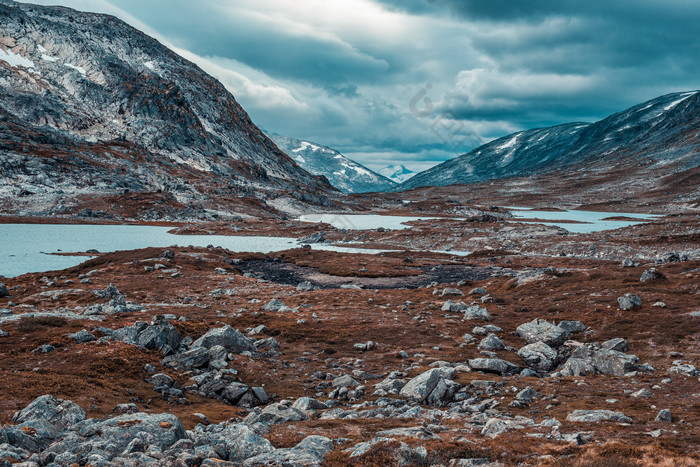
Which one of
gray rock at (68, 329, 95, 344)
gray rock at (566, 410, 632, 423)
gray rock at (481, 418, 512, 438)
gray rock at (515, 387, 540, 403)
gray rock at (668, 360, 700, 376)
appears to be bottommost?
gray rock at (515, 387, 540, 403)

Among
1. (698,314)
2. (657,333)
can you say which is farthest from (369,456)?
(698,314)

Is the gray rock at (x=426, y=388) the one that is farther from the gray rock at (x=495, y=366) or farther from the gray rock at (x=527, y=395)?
the gray rock at (x=495, y=366)

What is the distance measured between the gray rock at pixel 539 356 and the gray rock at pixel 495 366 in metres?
1.99

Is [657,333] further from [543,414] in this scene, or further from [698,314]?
[543,414]

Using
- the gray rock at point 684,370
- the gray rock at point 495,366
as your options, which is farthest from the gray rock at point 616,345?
the gray rock at point 495,366

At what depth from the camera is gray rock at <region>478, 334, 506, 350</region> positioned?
2908 centimetres

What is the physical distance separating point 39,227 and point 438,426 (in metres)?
140

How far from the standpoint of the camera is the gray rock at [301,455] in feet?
41.2

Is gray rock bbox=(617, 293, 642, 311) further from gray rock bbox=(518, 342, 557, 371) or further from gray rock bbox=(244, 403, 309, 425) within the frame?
gray rock bbox=(244, 403, 309, 425)

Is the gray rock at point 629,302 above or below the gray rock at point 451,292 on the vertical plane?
above

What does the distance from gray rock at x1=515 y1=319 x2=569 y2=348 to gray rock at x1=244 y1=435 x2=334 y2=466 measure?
22.2 metres

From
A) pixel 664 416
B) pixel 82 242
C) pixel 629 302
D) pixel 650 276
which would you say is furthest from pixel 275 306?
pixel 82 242

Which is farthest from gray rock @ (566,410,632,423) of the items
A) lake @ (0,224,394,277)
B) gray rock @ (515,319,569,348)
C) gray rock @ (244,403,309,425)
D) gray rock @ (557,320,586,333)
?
lake @ (0,224,394,277)

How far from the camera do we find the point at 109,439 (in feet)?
43.2
